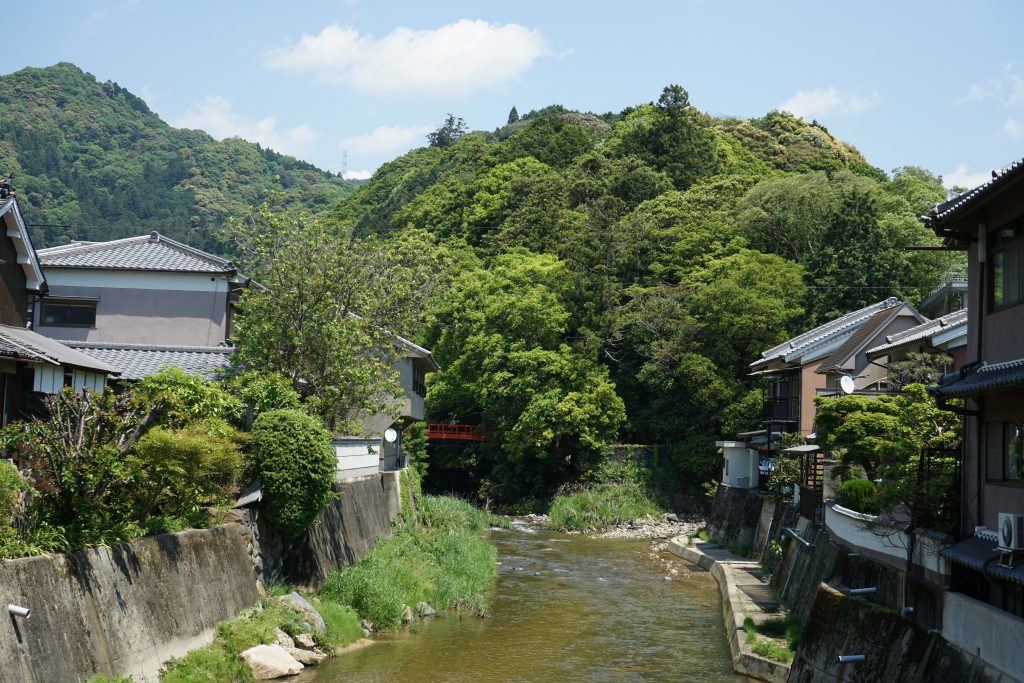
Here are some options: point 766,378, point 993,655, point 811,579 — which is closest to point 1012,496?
point 993,655

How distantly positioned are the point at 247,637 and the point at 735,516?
27.3 metres

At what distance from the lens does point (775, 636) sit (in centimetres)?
2130

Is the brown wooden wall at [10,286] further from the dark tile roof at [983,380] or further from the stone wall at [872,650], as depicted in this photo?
the dark tile roof at [983,380]

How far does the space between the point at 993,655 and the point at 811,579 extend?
10849 mm

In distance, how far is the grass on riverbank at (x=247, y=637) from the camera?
15.5m

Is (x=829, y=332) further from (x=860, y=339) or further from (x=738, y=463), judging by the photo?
(x=738, y=463)

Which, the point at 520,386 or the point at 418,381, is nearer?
the point at 418,381

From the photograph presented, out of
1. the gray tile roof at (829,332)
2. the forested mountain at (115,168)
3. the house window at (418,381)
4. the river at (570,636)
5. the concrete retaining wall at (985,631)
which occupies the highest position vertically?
the forested mountain at (115,168)

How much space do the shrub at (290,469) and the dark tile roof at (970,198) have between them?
12923 millimetres

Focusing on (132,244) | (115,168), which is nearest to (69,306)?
(132,244)

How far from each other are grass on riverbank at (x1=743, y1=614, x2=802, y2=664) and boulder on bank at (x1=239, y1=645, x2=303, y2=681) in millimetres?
9316

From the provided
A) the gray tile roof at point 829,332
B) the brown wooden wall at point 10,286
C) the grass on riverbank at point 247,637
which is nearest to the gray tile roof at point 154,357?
the brown wooden wall at point 10,286

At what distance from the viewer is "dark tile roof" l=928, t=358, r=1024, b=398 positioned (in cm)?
1265

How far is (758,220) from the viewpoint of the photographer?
67125mm
